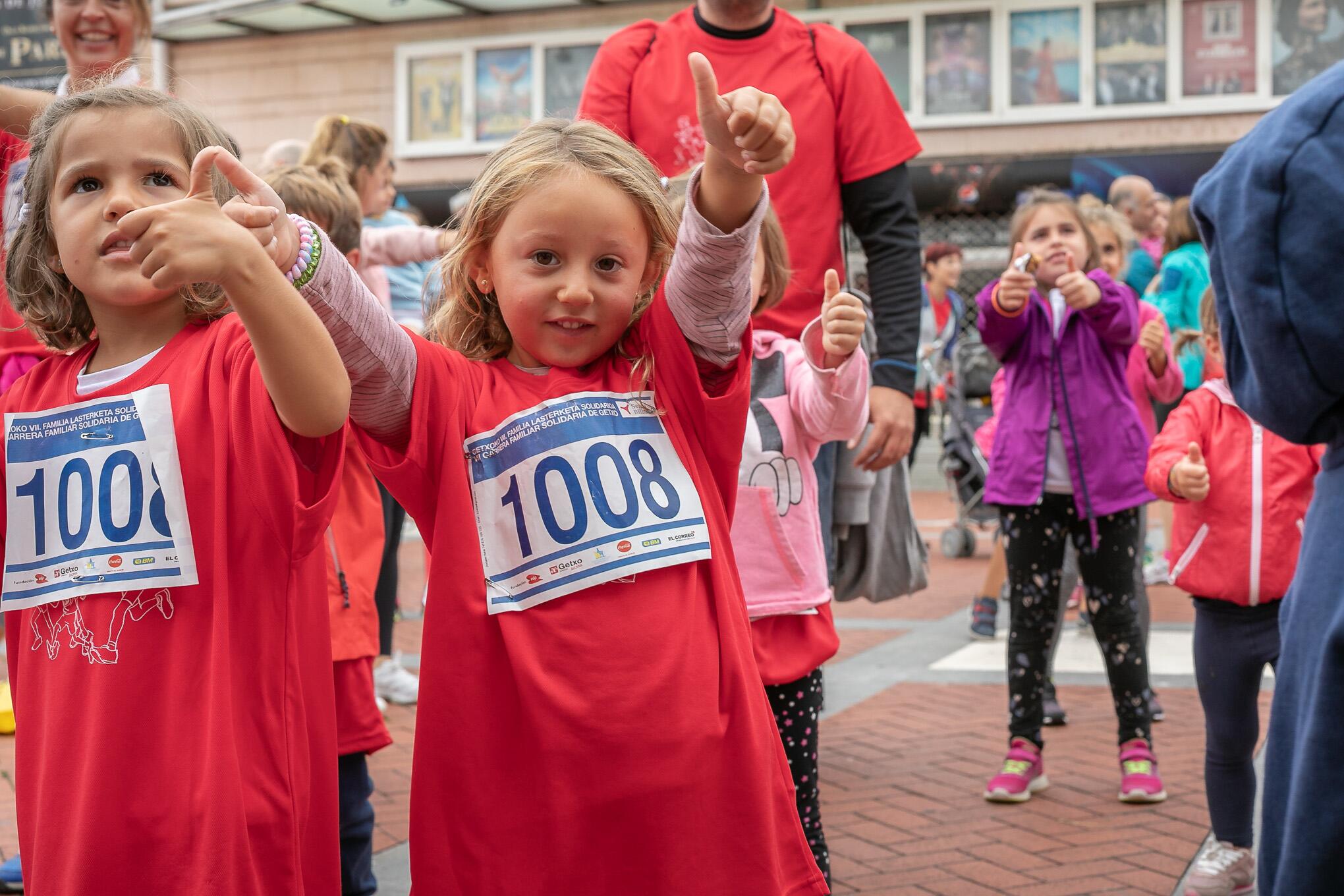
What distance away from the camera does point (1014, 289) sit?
3982 millimetres

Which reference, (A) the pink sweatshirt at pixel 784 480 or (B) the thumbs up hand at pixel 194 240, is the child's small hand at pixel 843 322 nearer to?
(A) the pink sweatshirt at pixel 784 480

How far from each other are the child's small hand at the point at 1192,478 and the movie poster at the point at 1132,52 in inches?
520

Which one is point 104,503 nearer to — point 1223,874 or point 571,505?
point 571,505

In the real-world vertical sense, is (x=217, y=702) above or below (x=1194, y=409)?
below

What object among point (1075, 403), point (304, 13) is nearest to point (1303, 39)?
point (304, 13)

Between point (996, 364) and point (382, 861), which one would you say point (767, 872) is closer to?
point (382, 861)

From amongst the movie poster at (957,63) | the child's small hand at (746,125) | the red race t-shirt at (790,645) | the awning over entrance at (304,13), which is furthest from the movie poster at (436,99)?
the child's small hand at (746,125)

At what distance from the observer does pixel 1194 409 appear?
3477 mm

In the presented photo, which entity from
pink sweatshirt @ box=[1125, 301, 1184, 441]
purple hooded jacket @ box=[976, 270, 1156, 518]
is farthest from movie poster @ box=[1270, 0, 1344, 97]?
purple hooded jacket @ box=[976, 270, 1156, 518]

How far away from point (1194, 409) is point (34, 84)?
10918 mm

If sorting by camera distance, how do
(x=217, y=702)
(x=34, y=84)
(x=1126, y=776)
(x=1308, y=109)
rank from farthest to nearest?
1. (x=34, y=84)
2. (x=1126, y=776)
3. (x=217, y=702)
4. (x=1308, y=109)

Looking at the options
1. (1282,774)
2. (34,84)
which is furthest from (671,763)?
(34,84)

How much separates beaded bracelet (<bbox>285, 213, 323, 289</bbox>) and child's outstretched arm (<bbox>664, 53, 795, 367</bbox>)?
475 mm

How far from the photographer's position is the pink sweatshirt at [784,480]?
2.70 metres
